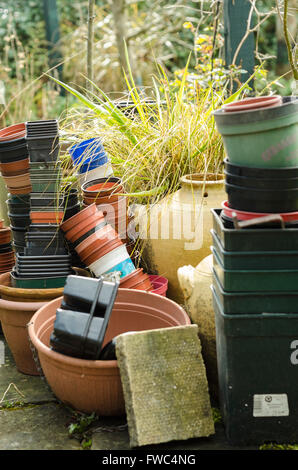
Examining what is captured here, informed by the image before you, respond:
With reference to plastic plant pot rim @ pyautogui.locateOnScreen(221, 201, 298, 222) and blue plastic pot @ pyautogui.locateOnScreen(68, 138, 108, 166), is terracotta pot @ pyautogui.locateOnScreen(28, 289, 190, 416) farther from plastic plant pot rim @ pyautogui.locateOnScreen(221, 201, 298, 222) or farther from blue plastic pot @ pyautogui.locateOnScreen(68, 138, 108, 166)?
blue plastic pot @ pyautogui.locateOnScreen(68, 138, 108, 166)

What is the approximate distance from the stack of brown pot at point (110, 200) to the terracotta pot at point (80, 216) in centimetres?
9

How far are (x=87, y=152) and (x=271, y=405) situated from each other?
1.61m

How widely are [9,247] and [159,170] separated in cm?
96

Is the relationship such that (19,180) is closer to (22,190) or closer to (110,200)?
(22,190)

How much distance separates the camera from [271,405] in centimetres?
190

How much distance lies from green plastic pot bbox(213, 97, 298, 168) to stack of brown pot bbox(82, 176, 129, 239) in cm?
97

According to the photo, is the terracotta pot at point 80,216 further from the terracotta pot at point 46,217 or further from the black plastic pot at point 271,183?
the black plastic pot at point 271,183

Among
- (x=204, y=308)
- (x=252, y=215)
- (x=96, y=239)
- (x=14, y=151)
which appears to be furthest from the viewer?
(x=14, y=151)

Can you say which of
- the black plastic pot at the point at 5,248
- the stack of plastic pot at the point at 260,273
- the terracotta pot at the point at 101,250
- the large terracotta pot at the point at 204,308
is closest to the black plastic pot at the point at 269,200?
the stack of plastic pot at the point at 260,273

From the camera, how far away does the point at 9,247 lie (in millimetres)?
3115

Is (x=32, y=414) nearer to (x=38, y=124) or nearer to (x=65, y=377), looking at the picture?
(x=65, y=377)

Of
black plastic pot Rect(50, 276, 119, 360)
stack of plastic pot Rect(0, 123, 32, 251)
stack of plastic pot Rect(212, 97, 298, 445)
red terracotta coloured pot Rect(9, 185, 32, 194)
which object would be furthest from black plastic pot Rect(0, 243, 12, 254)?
stack of plastic pot Rect(212, 97, 298, 445)

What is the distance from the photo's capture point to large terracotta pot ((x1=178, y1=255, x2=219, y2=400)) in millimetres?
2262

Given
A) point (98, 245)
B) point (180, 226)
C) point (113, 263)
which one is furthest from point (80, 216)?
point (180, 226)
